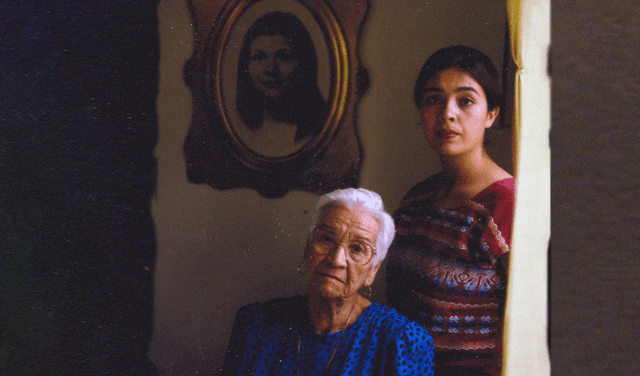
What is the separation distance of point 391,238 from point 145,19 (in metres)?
0.81

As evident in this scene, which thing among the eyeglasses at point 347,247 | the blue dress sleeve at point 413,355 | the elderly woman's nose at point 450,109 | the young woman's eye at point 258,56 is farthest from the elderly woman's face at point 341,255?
the young woman's eye at point 258,56

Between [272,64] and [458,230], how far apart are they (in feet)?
1.92

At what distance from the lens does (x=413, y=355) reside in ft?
3.50

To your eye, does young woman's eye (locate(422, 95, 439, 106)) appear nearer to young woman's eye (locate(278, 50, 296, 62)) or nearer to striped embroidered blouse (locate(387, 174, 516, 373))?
striped embroidered blouse (locate(387, 174, 516, 373))

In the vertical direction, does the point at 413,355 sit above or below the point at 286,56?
below

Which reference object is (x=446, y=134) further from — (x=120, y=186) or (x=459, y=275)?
(x=120, y=186)

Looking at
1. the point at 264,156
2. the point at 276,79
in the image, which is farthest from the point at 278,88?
the point at 264,156

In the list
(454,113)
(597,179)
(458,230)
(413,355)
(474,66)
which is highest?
(474,66)

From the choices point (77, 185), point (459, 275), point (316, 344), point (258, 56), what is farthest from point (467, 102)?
point (77, 185)

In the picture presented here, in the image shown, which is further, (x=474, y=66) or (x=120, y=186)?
(x=120, y=186)

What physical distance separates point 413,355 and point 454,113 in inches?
21.9

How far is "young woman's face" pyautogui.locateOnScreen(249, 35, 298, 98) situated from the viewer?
3.72ft

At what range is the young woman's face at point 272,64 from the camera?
1.13 metres

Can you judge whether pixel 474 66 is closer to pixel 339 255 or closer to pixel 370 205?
pixel 370 205
